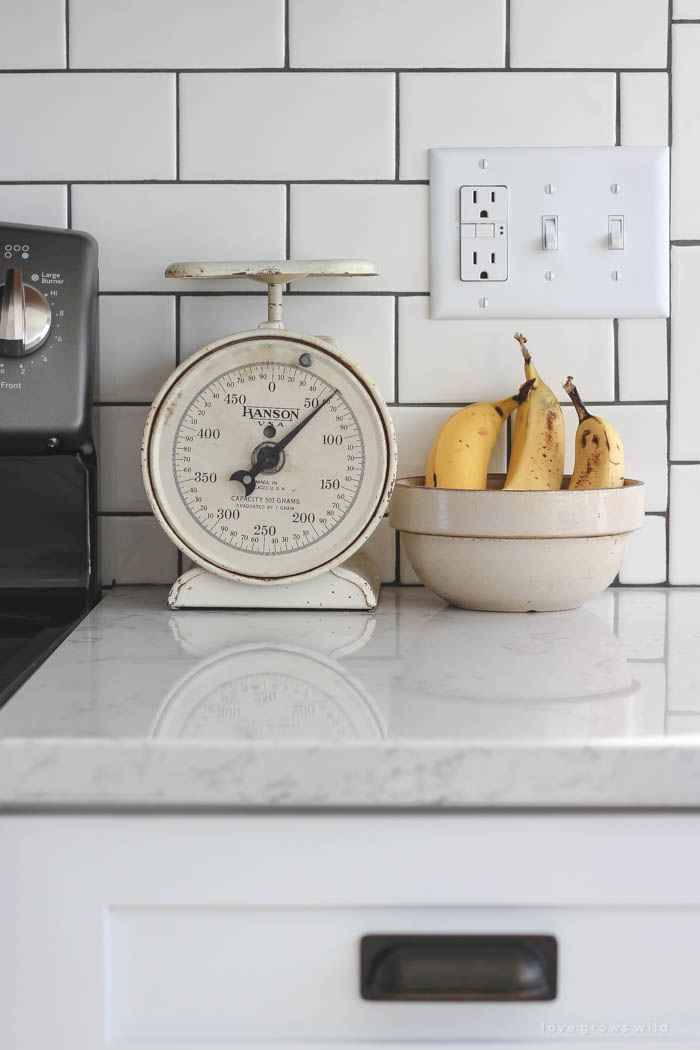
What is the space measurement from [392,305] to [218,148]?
26 centimetres

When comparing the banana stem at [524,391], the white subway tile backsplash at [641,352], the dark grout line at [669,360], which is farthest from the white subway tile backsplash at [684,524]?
the banana stem at [524,391]

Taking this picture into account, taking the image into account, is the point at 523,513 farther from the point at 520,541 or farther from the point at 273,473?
the point at 273,473

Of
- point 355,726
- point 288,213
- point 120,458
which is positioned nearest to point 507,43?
point 288,213

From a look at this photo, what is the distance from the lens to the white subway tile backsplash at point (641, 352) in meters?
1.13

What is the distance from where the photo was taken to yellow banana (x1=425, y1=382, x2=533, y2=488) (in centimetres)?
104

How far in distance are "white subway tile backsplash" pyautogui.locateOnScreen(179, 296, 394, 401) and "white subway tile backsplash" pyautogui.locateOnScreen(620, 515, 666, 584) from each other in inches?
12.7

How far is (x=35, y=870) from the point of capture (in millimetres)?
618

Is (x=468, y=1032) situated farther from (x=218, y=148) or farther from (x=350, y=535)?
(x=218, y=148)

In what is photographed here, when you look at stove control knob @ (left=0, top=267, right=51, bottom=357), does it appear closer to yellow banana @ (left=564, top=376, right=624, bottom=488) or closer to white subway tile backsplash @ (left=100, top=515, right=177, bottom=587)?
white subway tile backsplash @ (left=100, top=515, right=177, bottom=587)

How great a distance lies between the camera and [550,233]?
1.11 m

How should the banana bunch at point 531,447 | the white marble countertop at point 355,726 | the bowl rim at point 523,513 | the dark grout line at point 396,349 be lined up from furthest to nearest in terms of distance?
the dark grout line at point 396,349 → the banana bunch at point 531,447 → the bowl rim at point 523,513 → the white marble countertop at point 355,726

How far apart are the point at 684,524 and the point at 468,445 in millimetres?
290

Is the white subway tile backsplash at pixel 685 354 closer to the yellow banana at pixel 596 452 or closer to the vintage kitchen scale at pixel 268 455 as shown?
the yellow banana at pixel 596 452

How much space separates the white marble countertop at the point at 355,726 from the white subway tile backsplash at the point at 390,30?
662 millimetres
